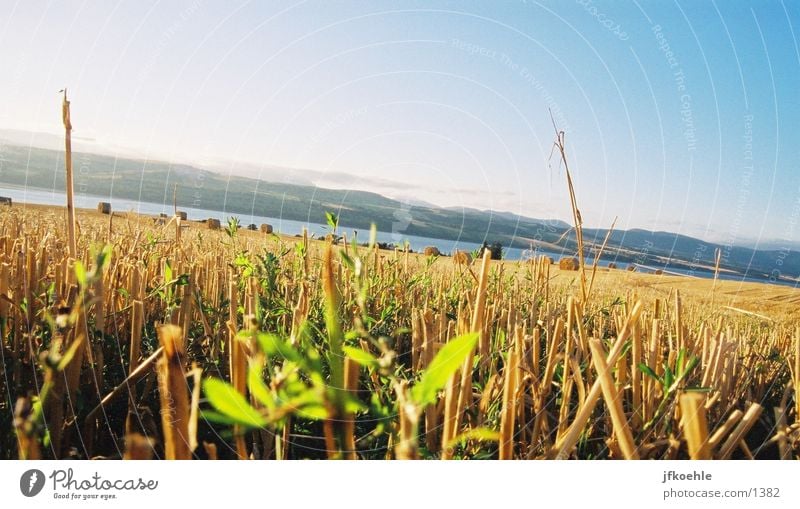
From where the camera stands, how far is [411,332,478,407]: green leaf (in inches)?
17.3

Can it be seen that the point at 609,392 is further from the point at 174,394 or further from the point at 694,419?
the point at 174,394

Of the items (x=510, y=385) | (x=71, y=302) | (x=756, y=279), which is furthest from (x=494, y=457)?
(x=71, y=302)

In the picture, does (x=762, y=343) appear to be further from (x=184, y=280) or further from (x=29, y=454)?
(x=29, y=454)

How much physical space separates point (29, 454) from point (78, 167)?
0.61m

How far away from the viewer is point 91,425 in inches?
39.4

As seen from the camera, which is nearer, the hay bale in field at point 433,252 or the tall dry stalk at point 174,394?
the tall dry stalk at point 174,394

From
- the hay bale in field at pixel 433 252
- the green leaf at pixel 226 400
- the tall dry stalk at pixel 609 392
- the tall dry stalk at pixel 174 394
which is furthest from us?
the hay bale in field at pixel 433 252
